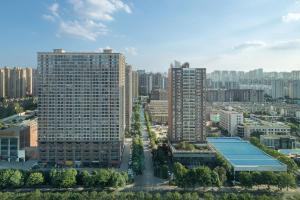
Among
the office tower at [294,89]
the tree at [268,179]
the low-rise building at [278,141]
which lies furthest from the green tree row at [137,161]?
the office tower at [294,89]

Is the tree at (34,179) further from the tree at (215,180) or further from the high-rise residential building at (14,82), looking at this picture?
the high-rise residential building at (14,82)

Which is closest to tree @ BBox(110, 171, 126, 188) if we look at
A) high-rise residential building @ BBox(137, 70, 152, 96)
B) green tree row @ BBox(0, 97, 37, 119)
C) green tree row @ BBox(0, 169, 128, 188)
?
green tree row @ BBox(0, 169, 128, 188)

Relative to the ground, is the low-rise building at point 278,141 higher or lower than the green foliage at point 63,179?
higher

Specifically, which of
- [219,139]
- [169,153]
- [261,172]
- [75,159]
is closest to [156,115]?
[219,139]

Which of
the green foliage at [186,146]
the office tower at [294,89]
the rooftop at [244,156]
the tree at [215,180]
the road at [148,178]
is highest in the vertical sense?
the office tower at [294,89]

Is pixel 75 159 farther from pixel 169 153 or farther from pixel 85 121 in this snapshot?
pixel 169 153

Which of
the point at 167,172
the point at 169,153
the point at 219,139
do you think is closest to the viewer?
the point at 167,172
